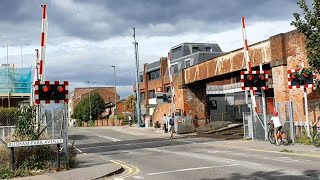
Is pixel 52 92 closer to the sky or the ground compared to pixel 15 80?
closer to the ground

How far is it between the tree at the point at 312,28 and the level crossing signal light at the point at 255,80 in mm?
4997

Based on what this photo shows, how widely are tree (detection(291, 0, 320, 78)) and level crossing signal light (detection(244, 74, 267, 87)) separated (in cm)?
500

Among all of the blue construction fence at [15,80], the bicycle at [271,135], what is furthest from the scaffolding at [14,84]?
the bicycle at [271,135]

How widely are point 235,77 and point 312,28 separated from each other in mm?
22856

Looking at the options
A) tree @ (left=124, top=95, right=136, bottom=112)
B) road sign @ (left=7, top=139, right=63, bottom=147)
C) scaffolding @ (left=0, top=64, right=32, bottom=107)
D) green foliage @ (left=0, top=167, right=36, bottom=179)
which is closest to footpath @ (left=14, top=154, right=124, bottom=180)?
green foliage @ (left=0, top=167, right=36, bottom=179)

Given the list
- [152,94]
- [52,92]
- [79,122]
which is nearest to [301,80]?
[52,92]

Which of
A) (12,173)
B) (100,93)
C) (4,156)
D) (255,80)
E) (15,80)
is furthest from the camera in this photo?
(100,93)


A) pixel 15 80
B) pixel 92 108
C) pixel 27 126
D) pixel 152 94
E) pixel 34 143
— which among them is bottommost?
pixel 34 143

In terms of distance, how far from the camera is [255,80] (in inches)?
868

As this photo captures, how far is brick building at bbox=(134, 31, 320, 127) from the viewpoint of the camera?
22734mm

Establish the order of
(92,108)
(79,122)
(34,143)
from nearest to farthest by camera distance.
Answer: (34,143) < (92,108) < (79,122)

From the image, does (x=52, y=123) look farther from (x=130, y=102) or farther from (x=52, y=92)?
(x=130, y=102)

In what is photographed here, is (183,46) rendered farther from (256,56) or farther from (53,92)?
(53,92)

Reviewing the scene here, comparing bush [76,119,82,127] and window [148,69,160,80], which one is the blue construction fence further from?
bush [76,119,82,127]
